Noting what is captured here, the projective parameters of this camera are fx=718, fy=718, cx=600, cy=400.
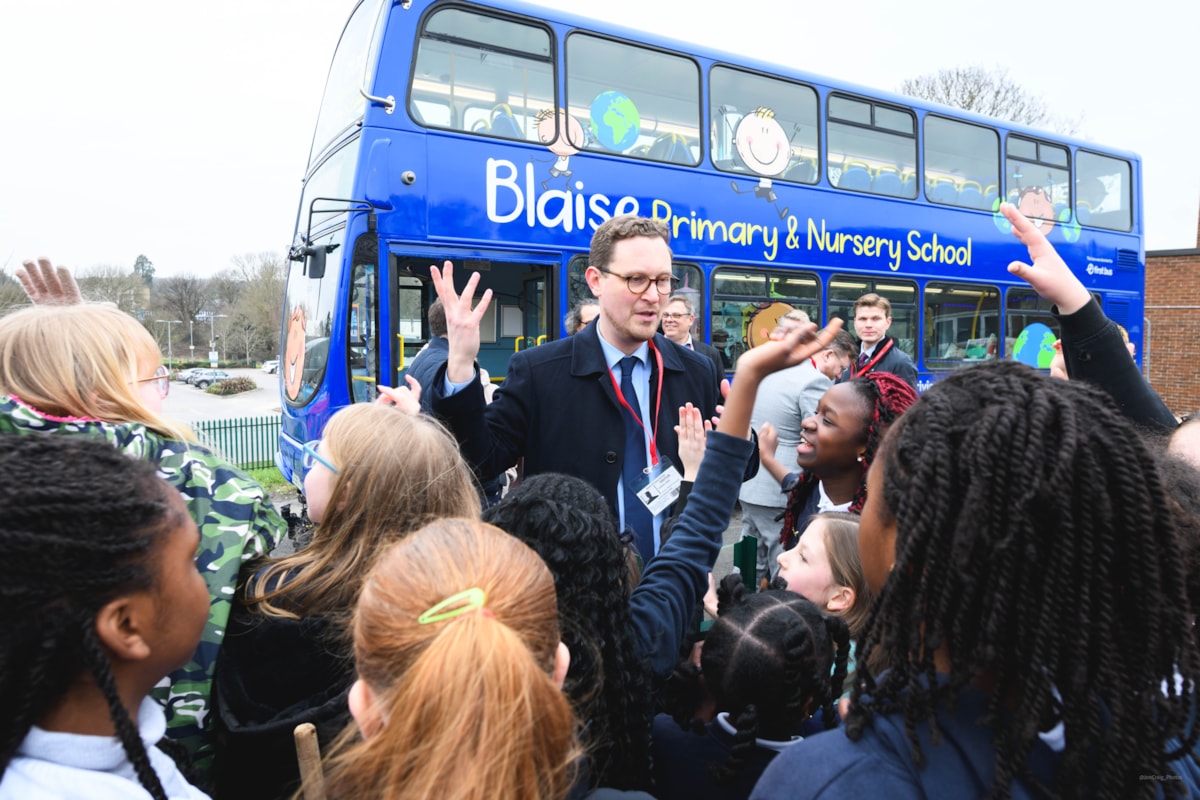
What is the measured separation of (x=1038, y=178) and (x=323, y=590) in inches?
425

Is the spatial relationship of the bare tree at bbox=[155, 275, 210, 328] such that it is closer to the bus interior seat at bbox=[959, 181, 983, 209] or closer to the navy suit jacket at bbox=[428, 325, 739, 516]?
the bus interior seat at bbox=[959, 181, 983, 209]

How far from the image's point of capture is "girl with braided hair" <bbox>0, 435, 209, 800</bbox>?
93 cm

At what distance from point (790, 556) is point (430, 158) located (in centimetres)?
463

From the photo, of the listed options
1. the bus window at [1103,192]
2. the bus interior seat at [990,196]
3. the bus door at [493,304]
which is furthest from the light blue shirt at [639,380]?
the bus window at [1103,192]

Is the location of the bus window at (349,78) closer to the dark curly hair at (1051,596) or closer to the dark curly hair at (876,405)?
the dark curly hair at (876,405)

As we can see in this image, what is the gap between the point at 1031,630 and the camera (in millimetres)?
931

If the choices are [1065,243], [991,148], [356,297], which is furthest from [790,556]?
[1065,243]

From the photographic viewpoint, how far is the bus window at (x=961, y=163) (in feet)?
28.0

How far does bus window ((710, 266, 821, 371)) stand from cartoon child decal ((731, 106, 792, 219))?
0.70m

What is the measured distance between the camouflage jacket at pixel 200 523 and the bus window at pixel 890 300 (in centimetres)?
723

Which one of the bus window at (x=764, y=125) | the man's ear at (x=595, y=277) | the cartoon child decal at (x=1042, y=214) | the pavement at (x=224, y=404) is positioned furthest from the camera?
the pavement at (x=224, y=404)

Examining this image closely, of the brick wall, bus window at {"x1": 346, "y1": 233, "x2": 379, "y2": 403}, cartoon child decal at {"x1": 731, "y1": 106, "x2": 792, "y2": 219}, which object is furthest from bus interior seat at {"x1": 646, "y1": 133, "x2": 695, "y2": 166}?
the brick wall

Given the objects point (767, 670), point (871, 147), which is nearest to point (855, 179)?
point (871, 147)

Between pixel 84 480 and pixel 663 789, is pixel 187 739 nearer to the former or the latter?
pixel 84 480
